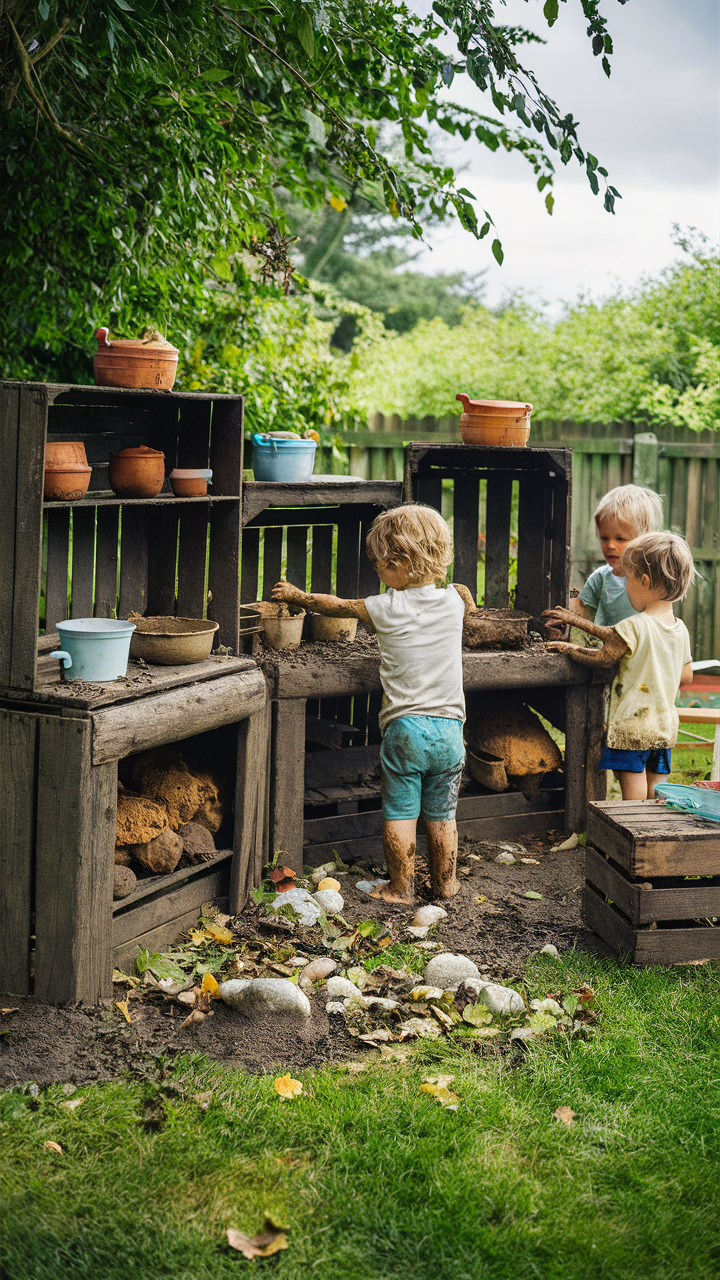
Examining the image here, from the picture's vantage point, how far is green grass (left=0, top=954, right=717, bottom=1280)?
226cm

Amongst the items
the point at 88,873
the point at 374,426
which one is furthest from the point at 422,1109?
the point at 374,426

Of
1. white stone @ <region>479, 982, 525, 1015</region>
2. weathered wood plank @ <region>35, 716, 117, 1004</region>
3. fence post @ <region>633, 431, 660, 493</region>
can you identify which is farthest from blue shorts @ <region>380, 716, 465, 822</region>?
fence post @ <region>633, 431, 660, 493</region>

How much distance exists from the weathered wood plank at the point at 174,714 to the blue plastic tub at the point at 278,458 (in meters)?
0.94

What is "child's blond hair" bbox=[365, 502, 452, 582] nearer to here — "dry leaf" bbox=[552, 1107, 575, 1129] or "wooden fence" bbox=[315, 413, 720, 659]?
"dry leaf" bbox=[552, 1107, 575, 1129]

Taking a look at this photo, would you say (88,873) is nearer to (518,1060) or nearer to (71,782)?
(71,782)

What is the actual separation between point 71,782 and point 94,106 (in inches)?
139

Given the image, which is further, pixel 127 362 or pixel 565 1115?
pixel 127 362

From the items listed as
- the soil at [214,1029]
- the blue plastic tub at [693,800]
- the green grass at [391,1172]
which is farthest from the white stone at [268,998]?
the blue plastic tub at [693,800]

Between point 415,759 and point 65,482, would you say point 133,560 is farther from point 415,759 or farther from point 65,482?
point 415,759

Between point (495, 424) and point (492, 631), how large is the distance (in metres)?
0.96

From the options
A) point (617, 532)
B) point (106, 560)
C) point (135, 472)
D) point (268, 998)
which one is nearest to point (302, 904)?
point (268, 998)

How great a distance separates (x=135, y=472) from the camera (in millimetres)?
3926

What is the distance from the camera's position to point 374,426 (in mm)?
9195

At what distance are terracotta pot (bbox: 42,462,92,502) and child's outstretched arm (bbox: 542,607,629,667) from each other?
2.31 meters
